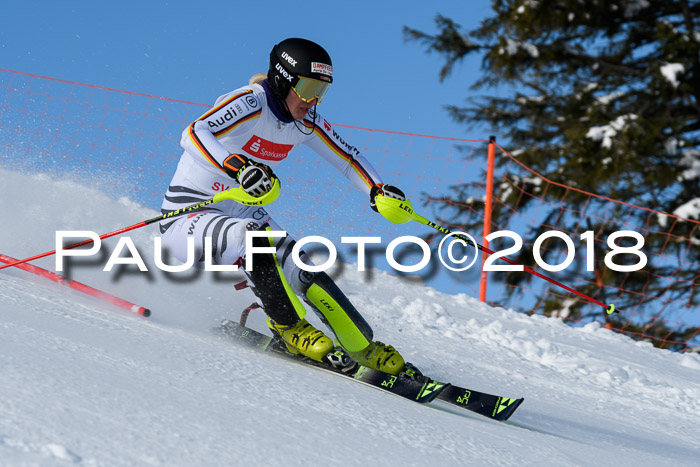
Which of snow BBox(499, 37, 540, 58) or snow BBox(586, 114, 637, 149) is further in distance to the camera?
snow BBox(499, 37, 540, 58)

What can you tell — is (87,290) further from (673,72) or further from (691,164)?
(691,164)

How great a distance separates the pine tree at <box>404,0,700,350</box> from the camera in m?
10.8

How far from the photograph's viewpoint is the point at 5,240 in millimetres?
4809

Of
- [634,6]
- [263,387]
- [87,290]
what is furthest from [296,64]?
[634,6]

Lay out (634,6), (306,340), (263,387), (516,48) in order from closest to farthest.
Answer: (263,387)
(306,340)
(516,48)
(634,6)

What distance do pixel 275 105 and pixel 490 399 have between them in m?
1.61

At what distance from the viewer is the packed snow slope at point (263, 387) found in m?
1.73

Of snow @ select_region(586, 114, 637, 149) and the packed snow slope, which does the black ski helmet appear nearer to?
the packed snow slope

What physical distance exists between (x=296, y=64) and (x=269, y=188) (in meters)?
0.61

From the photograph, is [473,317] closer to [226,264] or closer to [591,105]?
[226,264]

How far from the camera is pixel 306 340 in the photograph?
3.08 meters

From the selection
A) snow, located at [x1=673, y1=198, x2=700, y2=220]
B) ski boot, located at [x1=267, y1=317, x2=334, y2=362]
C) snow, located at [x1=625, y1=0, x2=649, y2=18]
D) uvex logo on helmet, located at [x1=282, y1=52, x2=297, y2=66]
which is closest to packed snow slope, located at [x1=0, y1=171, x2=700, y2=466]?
ski boot, located at [x1=267, y1=317, x2=334, y2=362]

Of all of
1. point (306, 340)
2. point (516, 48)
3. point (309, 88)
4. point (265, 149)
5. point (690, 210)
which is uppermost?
point (516, 48)

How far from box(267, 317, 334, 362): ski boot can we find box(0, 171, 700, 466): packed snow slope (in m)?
0.17
